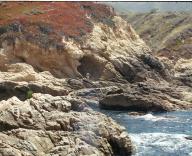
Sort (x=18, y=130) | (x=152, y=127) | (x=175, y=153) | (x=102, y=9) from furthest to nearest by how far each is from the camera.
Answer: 1. (x=102, y=9)
2. (x=152, y=127)
3. (x=175, y=153)
4. (x=18, y=130)

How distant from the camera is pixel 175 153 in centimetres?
4538

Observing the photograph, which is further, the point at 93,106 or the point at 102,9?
the point at 102,9

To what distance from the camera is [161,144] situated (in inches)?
1923

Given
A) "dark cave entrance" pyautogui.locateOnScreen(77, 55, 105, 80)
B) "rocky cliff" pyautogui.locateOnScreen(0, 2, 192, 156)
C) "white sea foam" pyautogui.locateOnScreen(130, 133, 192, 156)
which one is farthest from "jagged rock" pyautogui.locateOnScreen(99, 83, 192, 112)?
"white sea foam" pyautogui.locateOnScreen(130, 133, 192, 156)

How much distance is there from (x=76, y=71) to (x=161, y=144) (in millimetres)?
42585

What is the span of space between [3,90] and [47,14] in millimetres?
28621

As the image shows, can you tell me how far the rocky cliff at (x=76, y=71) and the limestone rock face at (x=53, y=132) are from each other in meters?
0.10

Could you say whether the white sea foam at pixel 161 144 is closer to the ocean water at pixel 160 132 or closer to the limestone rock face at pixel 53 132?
the ocean water at pixel 160 132

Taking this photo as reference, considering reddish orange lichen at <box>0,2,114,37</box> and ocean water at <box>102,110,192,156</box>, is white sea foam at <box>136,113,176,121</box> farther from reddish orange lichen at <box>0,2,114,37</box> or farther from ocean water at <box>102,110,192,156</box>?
reddish orange lichen at <box>0,2,114,37</box>

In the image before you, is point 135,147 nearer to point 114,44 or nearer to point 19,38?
point 19,38

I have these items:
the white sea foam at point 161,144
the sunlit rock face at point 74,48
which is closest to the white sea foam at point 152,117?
the white sea foam at point 161,144

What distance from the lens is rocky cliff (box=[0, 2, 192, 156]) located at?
1773 inches

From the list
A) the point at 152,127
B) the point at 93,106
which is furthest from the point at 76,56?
the point at 152,127

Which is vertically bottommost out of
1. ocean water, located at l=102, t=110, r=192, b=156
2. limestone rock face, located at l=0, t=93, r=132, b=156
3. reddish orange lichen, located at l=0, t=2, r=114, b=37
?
ocean water, located at l=102, t=110, r=192, b=156
